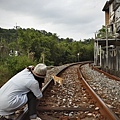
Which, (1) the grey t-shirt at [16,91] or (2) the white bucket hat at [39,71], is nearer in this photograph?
(1) the grey t-shirt at [16,91]

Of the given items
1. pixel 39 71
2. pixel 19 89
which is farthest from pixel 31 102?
pixel 39 71

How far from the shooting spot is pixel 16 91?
3.95 m

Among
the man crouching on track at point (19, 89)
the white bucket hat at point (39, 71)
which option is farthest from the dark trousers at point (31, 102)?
the white bucket hat at point (39, 71)

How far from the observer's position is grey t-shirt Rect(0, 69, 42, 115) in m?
→ 3.89

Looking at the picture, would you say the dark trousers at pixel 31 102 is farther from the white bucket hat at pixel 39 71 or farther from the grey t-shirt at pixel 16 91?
the white bucket hat at pixel 39 71

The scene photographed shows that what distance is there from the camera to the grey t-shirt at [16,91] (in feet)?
12.8

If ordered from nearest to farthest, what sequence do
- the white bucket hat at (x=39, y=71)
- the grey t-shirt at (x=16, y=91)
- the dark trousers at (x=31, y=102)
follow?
the grey t-shirt at (x=16, y=91) → the white bucket hat at (x=39, y=71) → the dark trousers at (x=31, y=102)

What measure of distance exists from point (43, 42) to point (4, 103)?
5419 centimetres

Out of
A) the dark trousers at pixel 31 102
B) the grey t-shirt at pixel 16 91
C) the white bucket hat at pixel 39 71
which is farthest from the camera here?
the dark trousers at pixel 31 102

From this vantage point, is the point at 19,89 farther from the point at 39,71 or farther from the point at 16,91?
the point at 39,71

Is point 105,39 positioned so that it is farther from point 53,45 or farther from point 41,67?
point 53,45

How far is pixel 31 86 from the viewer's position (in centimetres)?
397

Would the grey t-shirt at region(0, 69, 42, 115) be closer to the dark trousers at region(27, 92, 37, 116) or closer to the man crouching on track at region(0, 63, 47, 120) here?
the man crouching on track at region(0, 63, 47, 120)

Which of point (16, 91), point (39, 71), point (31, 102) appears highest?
point (39, 71)
